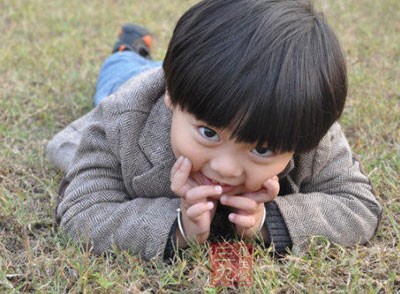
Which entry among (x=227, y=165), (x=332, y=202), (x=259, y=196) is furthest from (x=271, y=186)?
(x=332, y=202)

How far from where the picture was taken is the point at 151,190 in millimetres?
1911

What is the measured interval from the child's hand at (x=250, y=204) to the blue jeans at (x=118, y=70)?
119 cm

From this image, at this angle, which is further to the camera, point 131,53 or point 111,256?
point 131,53

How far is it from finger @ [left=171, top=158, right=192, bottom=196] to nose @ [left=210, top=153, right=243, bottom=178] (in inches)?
3.1

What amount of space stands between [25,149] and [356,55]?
184cm

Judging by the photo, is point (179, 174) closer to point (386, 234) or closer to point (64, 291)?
point (64, 291)

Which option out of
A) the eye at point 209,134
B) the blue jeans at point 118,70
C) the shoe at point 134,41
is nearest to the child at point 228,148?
the eye at point 209,134

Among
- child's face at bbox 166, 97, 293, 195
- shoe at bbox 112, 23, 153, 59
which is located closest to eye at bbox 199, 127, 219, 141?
child's face at bbox 166, 97, 293, 195

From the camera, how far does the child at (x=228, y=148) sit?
4.88ft

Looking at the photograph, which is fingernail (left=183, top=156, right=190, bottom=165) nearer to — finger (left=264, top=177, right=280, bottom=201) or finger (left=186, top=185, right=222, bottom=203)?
finger (left=186, top=185, right=222, bottom=203)

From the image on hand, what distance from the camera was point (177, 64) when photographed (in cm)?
158

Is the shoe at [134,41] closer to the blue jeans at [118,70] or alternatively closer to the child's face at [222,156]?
the blue jeans at [118,70]

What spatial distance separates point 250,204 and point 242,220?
5 cm

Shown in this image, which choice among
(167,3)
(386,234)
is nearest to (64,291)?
(386,234)
